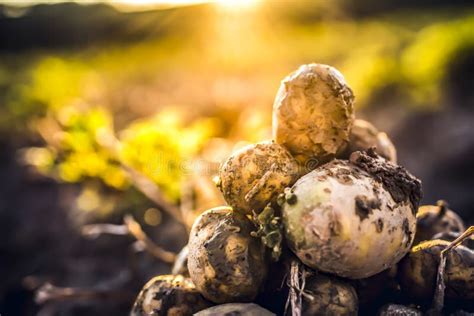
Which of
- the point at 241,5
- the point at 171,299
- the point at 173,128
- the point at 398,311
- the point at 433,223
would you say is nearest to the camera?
the point at 398,311

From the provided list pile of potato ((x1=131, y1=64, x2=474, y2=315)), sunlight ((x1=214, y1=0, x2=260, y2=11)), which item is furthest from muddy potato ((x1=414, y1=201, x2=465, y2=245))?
sunlight ((x1=214, y1=0, x2=260, y2=11))

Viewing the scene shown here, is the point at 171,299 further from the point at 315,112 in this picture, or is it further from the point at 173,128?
the point at 173,128

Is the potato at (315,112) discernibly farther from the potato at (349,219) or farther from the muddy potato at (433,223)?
the muddy potato at (433,223)

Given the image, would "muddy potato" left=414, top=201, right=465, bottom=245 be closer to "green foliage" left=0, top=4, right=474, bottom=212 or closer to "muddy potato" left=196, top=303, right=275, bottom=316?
"muddy potato" left=196, top=303, right=275, bottom=316

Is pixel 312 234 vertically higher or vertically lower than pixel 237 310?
higher

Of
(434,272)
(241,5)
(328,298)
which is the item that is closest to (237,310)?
(328,298)

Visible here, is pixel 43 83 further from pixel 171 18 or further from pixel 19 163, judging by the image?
pixel 171 18

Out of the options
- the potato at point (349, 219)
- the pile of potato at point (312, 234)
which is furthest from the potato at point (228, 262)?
the potato at point (349, 219)
